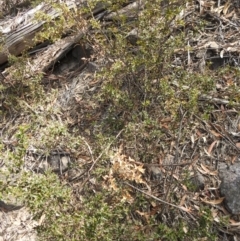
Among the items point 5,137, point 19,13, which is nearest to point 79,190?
point 5,137

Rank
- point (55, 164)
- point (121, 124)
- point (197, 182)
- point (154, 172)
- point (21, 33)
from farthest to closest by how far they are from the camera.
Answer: point (21, 33) → point (55, 164) → point (121, 124) → point (154, 172) → point (197, 182)

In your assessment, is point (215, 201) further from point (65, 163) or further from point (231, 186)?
point (65, 163)

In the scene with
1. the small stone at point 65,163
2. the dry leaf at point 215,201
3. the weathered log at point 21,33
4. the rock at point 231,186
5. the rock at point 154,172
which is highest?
the weathered log at point 21,33

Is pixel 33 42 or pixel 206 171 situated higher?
pixel 33 42

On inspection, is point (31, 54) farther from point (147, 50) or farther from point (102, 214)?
point (102, 214)

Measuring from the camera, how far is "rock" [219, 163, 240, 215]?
3152 millimetres

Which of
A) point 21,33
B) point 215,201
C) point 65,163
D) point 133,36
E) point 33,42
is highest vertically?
point 21,33

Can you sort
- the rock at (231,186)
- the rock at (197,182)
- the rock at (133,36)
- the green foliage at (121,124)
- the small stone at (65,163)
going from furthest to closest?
the rock at (133,36) → the small stone at (65,163) → the rock at (197,182) → the rock at (231,186) → the green foliage at (121,124)

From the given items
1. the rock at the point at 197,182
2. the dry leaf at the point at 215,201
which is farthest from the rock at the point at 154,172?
the dry leaf at the point at 215,201

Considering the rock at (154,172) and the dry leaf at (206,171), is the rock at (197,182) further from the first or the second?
the rock at (154,172)

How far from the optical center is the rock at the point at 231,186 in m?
3.15

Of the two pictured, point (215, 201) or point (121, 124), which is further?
point (121, 124)

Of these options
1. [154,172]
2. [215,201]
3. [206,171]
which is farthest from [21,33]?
[215,201]

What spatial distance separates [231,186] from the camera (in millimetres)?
3207
